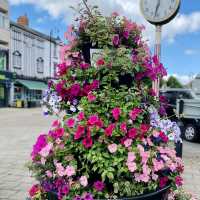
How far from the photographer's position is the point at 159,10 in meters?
5.75

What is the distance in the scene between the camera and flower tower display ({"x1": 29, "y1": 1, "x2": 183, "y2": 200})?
2.85 m

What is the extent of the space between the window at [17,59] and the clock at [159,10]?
1180 inches

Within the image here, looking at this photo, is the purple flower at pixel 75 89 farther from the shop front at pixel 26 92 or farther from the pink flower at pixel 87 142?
the shop front at pixel 26 92

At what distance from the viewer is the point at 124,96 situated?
3004 millimetres

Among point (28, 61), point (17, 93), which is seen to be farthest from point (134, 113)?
point (28, 61)

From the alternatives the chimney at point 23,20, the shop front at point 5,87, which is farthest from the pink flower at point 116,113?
the chimney at point 23,20

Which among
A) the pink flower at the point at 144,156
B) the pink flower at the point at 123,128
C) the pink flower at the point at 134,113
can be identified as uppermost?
the pink flower at the point at 134,113

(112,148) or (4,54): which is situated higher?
(4,54)

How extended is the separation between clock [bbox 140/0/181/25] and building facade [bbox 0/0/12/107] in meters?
27.2

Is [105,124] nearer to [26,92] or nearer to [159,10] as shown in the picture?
[159,10]

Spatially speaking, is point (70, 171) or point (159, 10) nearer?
point (70, 171)

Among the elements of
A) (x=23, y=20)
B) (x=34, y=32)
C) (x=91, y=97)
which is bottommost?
(x=91, y=97)

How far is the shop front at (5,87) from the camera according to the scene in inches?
1250

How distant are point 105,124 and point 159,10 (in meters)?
3.53
